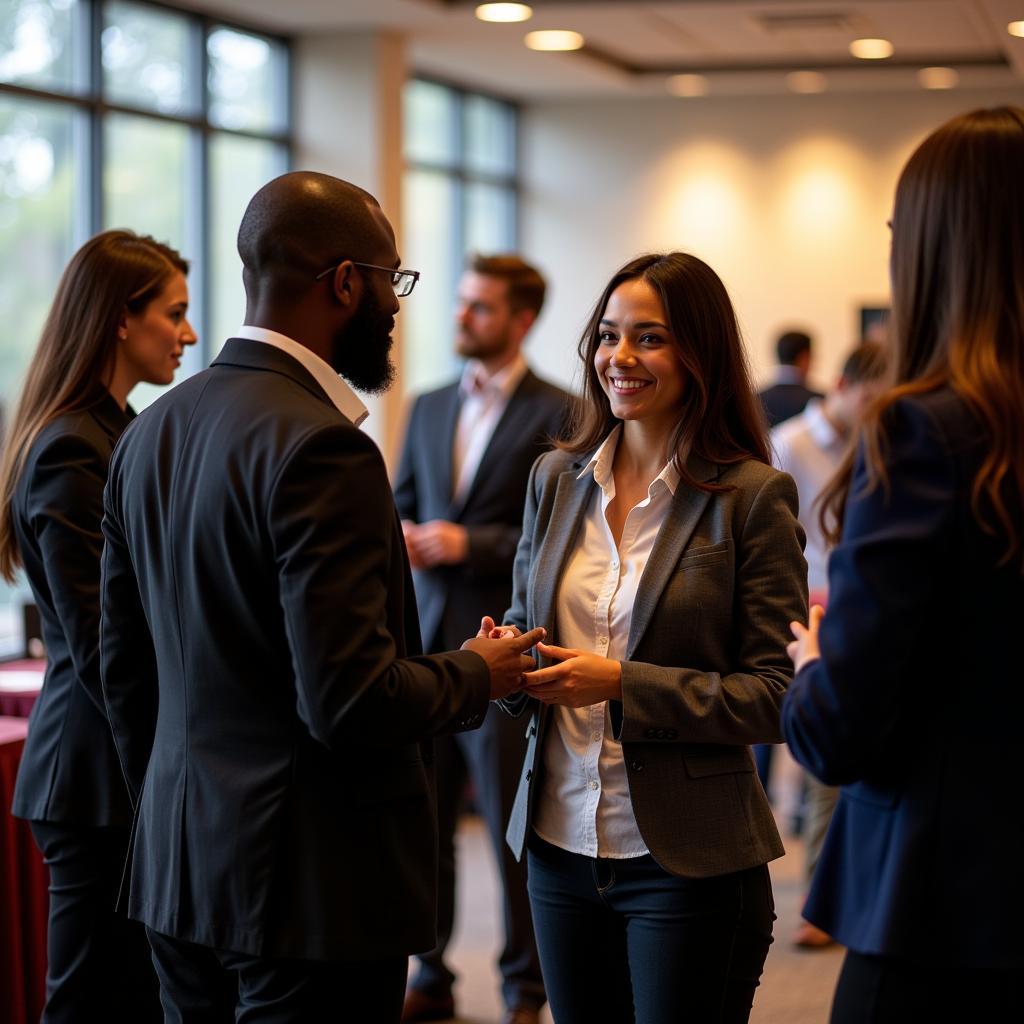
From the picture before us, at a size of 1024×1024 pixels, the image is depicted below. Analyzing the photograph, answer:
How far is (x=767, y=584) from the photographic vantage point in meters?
2.08

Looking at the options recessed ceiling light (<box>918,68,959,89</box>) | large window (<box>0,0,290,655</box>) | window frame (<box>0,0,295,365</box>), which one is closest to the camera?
large window (<box>0,0,290,655</box>)

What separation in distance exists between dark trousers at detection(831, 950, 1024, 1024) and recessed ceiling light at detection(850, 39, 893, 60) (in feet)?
22.6

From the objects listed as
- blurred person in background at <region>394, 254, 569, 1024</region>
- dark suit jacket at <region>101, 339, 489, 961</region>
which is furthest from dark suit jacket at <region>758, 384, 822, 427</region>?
dark suit jacket at <region>101, 339, 489, 961</region>

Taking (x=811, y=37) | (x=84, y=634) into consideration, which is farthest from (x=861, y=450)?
(x=811, y=37)

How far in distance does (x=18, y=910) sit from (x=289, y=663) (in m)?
1.73

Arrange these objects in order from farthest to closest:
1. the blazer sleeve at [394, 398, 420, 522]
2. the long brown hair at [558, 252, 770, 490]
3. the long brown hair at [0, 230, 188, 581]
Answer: the blazer sleeve at [394, 398, 420, 522]
the long brown hair at [0, 230, 188, 581]
the long brown hair at [558, 252, 770, 490]

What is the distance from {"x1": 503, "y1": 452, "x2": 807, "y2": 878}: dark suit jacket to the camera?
2.04 meters

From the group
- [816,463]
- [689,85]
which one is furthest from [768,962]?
[689,85]

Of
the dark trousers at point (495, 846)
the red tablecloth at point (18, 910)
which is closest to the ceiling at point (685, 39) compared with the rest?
the dark trousers at point (495, 846)

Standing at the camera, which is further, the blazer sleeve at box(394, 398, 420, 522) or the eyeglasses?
the blazer sleeve at box(394, 398, 420, 522)

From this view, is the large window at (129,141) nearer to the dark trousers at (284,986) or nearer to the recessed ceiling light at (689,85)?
the recessed ceiling light at (689,85)

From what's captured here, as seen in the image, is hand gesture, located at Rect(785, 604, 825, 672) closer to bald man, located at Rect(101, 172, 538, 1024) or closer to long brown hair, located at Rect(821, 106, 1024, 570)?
long brown hair, located at Rect(821, 106, 1024, 570)

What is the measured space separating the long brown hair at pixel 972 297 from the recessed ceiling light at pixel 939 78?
7220 millimetres

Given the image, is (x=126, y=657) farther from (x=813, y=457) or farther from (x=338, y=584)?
(x=813, y=457)
